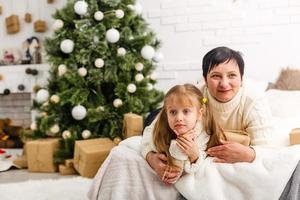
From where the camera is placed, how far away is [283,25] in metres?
3.15

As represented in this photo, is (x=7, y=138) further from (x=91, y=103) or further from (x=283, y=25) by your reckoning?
(x=283, y=25)

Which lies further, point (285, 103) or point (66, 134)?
point (66, 134)

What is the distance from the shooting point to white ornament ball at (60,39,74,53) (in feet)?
8.84

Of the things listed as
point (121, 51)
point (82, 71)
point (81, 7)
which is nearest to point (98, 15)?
point (81, 7)

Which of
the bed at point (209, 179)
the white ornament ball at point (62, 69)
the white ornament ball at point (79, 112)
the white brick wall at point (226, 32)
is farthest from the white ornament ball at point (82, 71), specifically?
the bed at point (209, 179)

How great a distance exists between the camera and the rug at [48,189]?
2.16 meters

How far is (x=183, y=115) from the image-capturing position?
4.26 ft

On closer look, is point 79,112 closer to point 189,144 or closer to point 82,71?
point 82,71

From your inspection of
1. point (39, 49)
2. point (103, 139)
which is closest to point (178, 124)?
point (103, 139)

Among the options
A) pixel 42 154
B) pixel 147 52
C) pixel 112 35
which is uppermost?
pixel 112 35

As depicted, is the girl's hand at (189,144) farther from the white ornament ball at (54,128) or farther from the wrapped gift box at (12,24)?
the wrapped gift box at (12,24)

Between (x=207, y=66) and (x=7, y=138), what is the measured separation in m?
2.92

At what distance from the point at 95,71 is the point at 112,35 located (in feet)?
0.93

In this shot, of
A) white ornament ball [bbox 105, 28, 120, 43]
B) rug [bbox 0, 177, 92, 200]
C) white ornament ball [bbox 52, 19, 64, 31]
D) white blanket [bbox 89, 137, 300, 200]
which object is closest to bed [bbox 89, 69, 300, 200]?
white blanket [bbox 89, 137, 300, 200]
